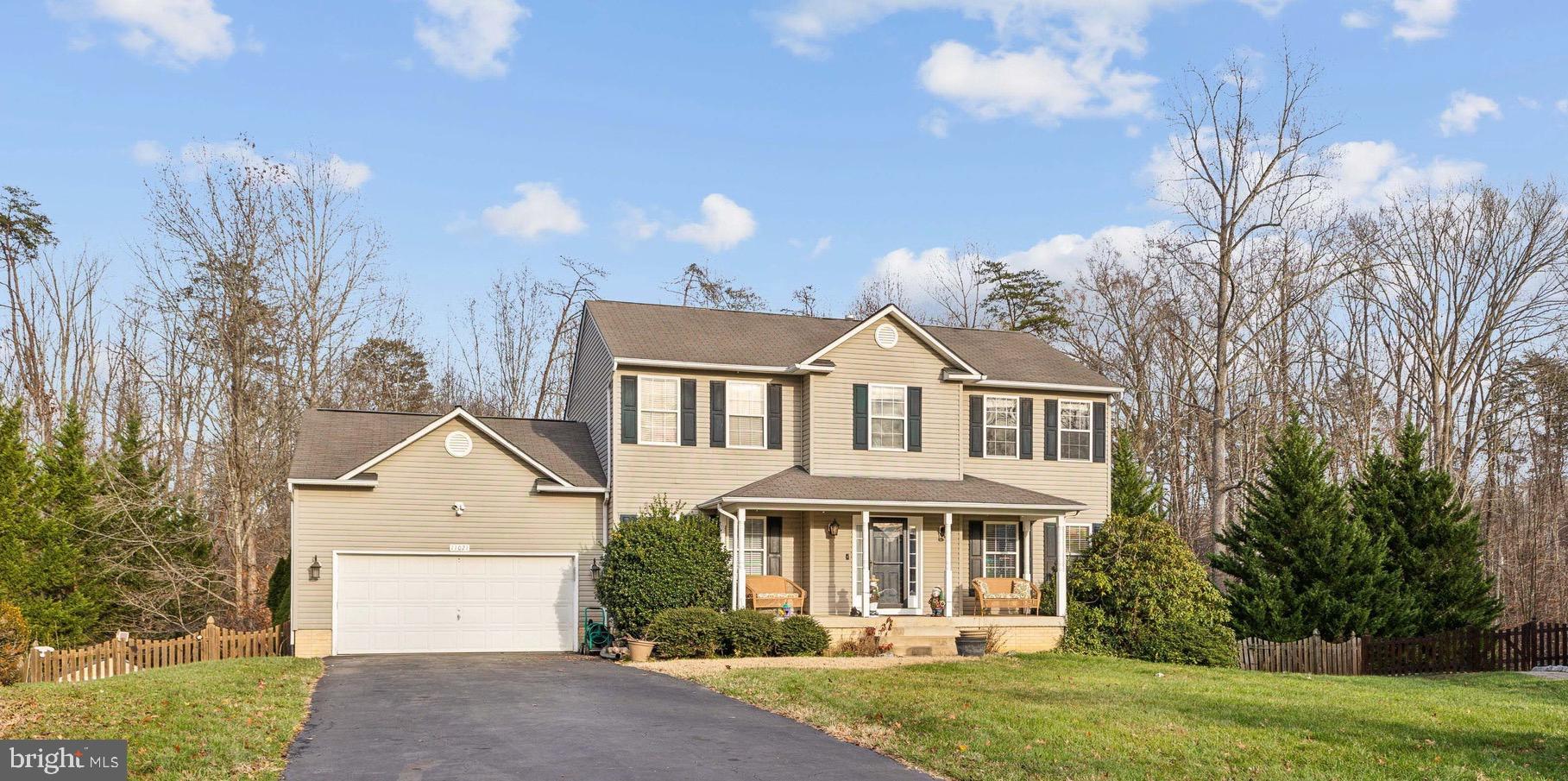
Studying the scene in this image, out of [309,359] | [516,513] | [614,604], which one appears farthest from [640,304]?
[309,359]

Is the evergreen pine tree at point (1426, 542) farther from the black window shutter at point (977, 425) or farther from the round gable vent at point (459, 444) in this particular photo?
the round gable vent at point (459, 444)

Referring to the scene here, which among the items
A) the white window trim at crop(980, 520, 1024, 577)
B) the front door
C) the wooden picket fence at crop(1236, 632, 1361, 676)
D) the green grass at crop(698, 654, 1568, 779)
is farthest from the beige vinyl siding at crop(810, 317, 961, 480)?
the wooden picket fence at crop(1236, 632, 1361, 676)

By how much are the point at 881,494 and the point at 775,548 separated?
2641 mm

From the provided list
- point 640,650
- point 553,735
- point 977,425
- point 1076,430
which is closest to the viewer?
point 553,735

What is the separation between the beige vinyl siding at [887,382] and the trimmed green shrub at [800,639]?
4052 millimetres

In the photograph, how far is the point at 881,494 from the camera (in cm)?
2411

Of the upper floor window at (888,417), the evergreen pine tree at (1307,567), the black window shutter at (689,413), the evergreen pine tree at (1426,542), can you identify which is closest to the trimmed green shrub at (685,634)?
the black window shutter at (689,413)

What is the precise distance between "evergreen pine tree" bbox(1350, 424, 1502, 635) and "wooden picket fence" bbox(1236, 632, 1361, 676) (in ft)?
9.18

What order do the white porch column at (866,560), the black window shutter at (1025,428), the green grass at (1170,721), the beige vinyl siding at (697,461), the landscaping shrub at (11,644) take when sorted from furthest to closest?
the black window shutter at (1025,428)
the beige vinyl siding at (697,461)
the white porch column at (866,560)
the landscaping shrub at (11,644)
the green grass at (1170,721)

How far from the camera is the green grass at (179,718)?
10188 mm

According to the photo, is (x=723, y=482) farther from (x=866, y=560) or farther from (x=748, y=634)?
(x=748, y=634)


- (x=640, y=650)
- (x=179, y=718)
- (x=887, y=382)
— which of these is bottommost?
(x=640, y=650)

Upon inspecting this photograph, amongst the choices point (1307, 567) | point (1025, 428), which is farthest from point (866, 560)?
point (1307, 567)

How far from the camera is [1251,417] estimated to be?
137 feet
